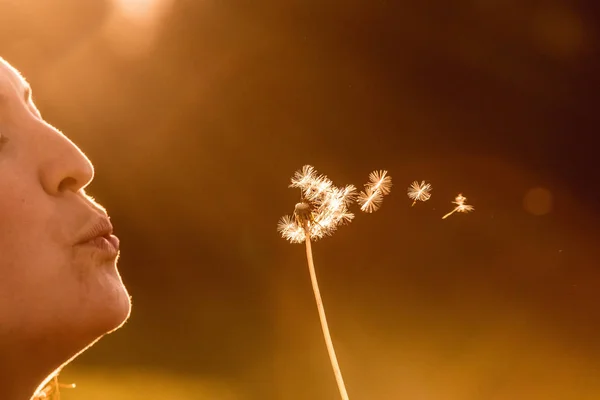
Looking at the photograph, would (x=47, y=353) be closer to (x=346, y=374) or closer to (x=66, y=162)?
(x=66, y=162)

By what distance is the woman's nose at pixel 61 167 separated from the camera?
695mm

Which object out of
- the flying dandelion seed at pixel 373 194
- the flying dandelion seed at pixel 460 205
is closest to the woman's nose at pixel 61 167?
the flying dandelion seed at pixel 373 194

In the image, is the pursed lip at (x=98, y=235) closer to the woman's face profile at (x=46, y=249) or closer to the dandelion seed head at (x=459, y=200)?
the woman's face profile at (x=46, y=249)

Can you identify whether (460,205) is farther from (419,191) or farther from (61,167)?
(61,167)

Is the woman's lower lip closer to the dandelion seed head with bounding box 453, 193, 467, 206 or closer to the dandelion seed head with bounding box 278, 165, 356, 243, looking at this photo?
the dandelion seed head with bounding box 278, 165, 356, 243

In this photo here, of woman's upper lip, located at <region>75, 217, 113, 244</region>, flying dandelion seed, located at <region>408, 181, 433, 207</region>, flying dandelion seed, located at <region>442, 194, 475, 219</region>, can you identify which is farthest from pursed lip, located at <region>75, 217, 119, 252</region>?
flying dandelion seed, located at <region>442, 194, 475, 219</region>

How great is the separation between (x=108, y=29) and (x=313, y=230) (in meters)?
1.24

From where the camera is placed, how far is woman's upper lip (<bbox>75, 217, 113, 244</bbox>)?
0.70 m

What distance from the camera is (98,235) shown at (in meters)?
0.74

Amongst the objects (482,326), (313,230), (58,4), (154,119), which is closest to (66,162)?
(313,230)

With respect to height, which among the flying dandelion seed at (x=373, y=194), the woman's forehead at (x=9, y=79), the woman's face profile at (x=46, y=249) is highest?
the flying dandelion seed at (x=373, y=194)

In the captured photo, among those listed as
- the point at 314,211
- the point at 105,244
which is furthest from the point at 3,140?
the point at 314,211

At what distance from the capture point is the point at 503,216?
6.37ft

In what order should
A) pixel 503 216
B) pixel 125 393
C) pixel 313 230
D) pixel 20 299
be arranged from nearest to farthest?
pixel 20 299 → pixel 313 230 → pixel 125 393 → pixel 503 216
